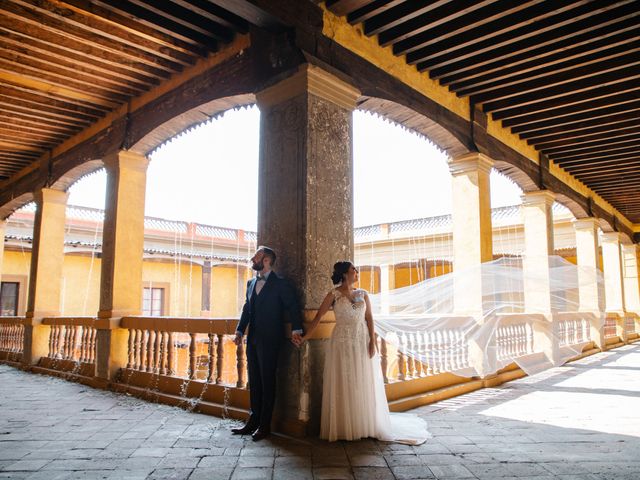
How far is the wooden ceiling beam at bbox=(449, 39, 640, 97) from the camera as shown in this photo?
17.4ft

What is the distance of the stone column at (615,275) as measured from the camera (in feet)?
43.1

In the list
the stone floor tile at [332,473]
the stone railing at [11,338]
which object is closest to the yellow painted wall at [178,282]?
the stone railing at [11,338]

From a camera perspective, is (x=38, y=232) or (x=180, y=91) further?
(x=38, y=232)

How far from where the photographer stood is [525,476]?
298 cm

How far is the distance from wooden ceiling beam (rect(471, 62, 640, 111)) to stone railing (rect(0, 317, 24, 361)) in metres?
8.81

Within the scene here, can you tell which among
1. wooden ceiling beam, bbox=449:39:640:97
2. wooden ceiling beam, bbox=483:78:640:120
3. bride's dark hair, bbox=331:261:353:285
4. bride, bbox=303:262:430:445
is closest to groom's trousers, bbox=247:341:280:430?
bride, bbox=303:262:430:445

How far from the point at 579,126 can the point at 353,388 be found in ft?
18.9

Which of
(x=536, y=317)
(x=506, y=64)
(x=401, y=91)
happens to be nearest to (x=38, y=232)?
(x=401, y=91)

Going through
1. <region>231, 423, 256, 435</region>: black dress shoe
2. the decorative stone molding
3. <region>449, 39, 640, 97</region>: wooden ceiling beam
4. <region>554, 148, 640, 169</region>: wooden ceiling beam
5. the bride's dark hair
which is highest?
<region>449, 39, 640, 97</region>: wooden ceiling beam

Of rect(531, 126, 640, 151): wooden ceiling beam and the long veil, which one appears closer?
the long veil

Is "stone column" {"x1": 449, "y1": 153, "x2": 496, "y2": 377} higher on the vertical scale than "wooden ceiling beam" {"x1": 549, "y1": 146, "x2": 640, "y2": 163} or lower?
lower

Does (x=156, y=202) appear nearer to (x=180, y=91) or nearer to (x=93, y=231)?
(x=93, y=231)

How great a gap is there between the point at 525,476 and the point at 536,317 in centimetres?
544

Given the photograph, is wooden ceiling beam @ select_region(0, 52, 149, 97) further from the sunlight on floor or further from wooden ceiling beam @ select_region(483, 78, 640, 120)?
the sunlight on floor
